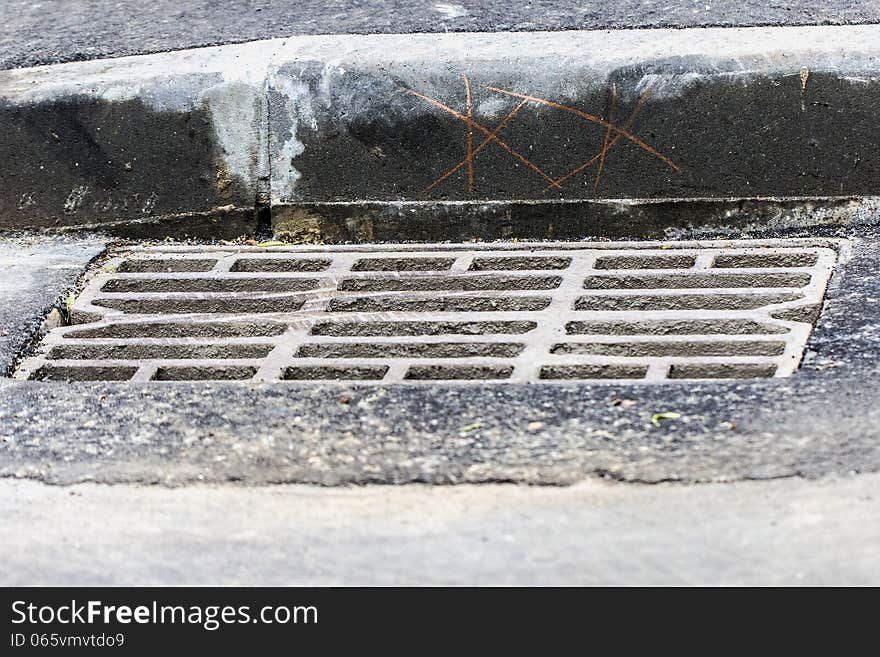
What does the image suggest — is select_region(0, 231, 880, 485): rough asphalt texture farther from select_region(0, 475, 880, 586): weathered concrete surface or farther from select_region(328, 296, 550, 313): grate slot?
select_region(328, 296, 550, 313): grate slot

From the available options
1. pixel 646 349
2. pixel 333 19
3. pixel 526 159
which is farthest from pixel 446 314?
pixel 333 19

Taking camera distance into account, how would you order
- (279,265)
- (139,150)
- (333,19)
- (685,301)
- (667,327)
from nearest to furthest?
(667,327) → (685,301) → (279,265) → (139,150) → (333,19)

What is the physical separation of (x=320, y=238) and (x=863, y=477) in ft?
6.13

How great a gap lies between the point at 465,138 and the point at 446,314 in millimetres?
644

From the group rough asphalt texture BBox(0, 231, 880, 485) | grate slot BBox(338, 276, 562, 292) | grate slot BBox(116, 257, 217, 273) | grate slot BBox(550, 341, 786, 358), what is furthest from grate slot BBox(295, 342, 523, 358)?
grate slot BBox(116, 257, 217, 273)

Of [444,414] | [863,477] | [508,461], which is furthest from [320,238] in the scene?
[863,477]

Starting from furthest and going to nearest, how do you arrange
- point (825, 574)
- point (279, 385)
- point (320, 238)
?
point (320, 238) < point (279, 385) < point (825, 574)

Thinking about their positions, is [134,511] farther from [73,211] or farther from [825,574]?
[73,211]

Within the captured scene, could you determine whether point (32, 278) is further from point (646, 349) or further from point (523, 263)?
point (646, 349)

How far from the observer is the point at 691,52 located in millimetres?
3420

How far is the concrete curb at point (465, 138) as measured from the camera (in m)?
3.36

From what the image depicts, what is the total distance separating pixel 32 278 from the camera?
3.37 m

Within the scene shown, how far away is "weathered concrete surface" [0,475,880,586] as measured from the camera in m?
1.96

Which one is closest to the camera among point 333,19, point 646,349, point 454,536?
point 454,536
